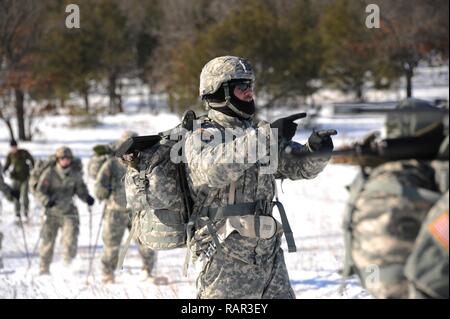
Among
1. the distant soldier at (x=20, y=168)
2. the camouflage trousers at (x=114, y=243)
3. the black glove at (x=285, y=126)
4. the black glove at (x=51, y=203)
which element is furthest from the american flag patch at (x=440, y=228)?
the distant soldier at (x=20, y=168)

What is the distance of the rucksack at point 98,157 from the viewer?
8.66 metres

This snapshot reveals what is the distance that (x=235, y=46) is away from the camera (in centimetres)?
2734

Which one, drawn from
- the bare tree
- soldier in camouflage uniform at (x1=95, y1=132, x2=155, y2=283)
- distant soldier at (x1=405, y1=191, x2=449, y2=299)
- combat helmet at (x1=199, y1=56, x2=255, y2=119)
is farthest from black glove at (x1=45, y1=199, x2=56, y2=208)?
the bare tree

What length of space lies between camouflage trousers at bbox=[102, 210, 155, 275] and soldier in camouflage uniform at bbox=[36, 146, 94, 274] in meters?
0.82

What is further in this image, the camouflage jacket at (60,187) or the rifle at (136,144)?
the camouflage jacket at (60,187)

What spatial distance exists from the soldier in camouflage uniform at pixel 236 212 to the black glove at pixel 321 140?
34 centimetres

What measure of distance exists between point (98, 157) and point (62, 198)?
0.70 meters

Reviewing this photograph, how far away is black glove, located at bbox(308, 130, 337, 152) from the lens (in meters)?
3.53

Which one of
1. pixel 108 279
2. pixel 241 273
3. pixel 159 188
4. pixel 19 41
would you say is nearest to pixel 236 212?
pixel 241 273

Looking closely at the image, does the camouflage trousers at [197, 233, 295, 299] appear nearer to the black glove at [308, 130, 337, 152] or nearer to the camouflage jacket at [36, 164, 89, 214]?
the black glove at [308, 130, 337, 152]

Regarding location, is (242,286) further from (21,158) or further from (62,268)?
(21,158)

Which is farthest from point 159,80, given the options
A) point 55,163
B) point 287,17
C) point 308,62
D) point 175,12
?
point 55,163

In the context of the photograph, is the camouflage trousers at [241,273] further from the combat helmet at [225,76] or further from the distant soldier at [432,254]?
the distant soldier at [432,254]

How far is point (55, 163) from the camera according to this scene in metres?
9.12
